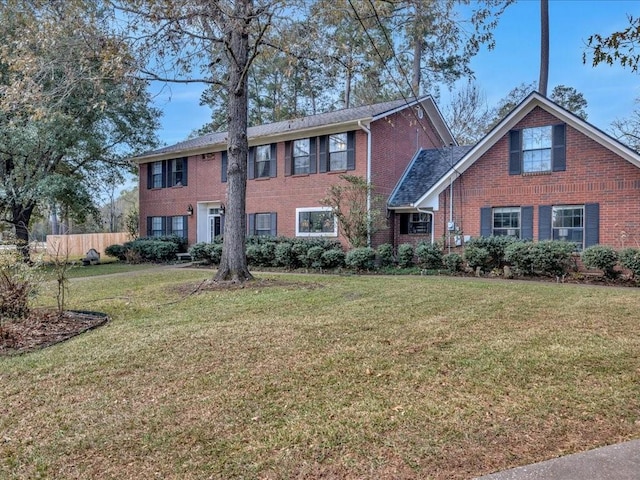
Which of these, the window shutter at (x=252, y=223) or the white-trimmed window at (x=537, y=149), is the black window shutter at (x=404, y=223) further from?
the window shutter at (x=252, y=223)

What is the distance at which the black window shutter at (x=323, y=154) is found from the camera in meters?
16.5

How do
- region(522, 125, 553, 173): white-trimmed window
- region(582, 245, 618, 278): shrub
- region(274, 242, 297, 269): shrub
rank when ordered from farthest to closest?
region(274, 242, 297, 269): shrub, region(522, 125, 553, 173): white-trimmed window, region(582, 245, 618, 278): shrub

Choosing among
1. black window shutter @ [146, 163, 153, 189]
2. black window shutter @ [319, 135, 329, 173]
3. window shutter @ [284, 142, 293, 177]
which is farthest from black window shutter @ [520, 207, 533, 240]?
black window shutter @ [146, 163, 153, 189]

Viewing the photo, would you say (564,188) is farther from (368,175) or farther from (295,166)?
(295,166)

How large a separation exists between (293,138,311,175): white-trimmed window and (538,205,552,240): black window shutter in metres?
8.43

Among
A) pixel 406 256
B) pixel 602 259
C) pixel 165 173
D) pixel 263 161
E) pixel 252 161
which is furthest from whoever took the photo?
pixel 165 173

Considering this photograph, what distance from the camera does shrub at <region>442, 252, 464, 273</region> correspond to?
12.7m

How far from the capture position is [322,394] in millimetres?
3627

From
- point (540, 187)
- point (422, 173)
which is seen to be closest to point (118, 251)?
point (422, 173)

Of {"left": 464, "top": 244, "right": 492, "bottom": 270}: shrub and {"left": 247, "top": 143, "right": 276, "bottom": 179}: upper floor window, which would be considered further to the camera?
{"left": 247, "top": 143, "right": 276, "bottom": 179}: upper floor window

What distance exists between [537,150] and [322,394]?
12235 mm

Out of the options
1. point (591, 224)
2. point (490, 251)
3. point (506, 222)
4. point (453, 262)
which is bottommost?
point (453, 262)

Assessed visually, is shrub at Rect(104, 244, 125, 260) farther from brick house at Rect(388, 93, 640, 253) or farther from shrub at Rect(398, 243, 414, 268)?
brick house at Rect(388, 93, 640, 253)

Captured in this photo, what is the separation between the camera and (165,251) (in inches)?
773
